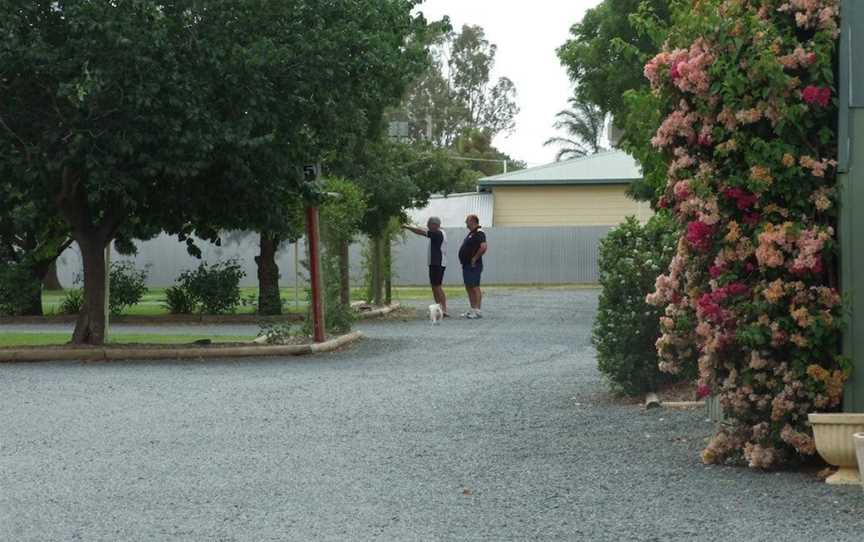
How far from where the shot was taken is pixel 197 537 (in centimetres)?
699

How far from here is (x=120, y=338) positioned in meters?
22.8

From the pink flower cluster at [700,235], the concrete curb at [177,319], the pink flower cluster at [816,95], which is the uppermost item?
the pink flower cluster at [816,95]

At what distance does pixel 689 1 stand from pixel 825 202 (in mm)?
2041

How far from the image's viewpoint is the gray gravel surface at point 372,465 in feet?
23.8

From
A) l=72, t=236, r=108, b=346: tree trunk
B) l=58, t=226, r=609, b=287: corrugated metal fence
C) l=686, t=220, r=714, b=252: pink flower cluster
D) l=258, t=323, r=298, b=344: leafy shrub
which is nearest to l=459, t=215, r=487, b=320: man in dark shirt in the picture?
l=258, t=323, r=298, b=344: leafy shrub

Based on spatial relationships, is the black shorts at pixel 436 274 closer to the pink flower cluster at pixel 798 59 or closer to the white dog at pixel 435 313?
the white dog at pixel 435 313

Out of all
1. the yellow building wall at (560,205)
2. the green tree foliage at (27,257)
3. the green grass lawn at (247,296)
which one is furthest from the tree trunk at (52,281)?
the green tree foliage at (27,257)

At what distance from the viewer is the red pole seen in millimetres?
20375

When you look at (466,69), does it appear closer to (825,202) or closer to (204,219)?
(204,219)

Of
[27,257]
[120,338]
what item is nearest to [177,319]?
[27,257]

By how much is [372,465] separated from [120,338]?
46.4 feet

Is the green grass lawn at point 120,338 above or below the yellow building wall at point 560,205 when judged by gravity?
below

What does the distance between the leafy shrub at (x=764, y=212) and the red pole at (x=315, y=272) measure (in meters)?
11.6

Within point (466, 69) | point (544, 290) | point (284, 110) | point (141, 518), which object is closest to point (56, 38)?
point (284, 110)
